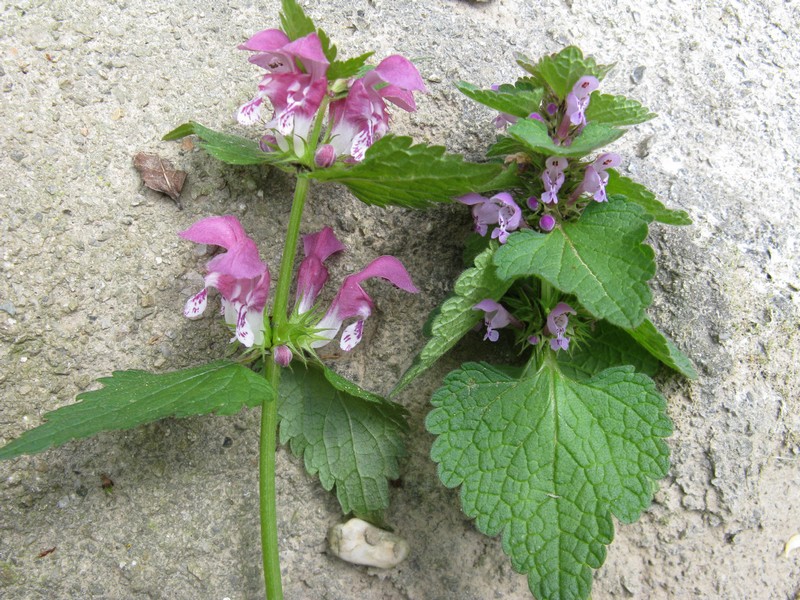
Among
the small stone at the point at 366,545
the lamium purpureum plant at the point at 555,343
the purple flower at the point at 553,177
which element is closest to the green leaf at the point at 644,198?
the lamium purpureum plant at the point at 555,343

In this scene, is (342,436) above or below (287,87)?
below

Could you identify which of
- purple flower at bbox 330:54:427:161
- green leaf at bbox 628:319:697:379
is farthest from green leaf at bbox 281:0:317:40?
green leaf at bbox 628:319:697:379

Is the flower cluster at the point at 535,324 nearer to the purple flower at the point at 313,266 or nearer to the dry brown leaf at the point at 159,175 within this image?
the purple flower at the point at 313,266

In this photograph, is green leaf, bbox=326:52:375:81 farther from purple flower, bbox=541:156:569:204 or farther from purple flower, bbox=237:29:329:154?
purple flower, bbox=541:156:569:204

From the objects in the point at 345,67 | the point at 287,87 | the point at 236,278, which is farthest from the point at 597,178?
the point at 236,278

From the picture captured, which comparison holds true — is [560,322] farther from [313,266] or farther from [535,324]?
[313,266]

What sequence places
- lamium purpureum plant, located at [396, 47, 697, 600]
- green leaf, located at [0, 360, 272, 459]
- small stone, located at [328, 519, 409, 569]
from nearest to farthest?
green leaf, located at [0, 360, 272, 459] < lamium purpureum plant, located at [396, 47, 697, 600] < small stone, located at [328, 519, 409, 569]

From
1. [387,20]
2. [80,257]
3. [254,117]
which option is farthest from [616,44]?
[80,257]
